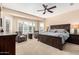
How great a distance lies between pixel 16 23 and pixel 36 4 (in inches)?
30.7

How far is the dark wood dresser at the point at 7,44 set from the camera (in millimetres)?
1829

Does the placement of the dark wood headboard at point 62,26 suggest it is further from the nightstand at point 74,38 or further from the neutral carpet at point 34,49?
the neutral carpet at point 34,49

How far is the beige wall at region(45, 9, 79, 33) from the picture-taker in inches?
86.0

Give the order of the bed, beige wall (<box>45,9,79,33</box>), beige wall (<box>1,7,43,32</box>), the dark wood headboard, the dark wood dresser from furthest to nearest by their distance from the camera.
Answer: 1. the bed
2. the dark wood headboard
3. beige wall (<box>45,9,79,33</box>)
4. beige wall (<box>1,7,43,32</box>)
5. the dark wood dresser

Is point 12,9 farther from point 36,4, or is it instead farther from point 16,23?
point 36,4

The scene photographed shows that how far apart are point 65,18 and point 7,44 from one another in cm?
177

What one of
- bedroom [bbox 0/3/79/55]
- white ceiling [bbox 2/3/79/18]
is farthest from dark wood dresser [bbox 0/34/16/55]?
white ceiling [bbox 2/3/79/18]

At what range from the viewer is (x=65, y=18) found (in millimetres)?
2330

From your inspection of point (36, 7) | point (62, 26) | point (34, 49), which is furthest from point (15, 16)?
point (62, 26)

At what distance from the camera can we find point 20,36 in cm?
222

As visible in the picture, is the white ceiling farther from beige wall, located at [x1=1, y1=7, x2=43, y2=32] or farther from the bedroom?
beige wall, located at [x1=1, y1=7, x2=43, y2=32]
